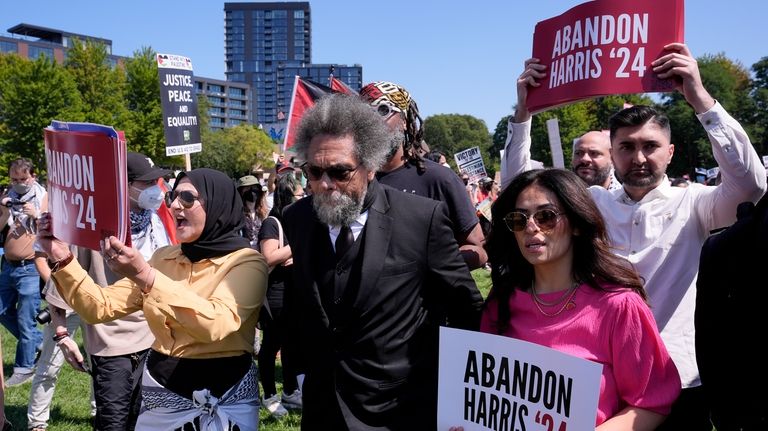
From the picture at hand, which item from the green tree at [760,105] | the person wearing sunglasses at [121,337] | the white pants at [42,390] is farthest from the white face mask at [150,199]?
the green tree at [760,105]

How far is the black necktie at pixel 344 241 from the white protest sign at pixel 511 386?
56 centimetres

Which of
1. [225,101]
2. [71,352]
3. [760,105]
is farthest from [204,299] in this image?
[225,101]

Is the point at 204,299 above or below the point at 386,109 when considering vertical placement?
below

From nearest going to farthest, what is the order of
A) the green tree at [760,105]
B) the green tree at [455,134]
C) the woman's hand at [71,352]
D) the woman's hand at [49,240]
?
the woman's hand at [49,240]
the woman's hand at [71,352]
the green tree at [760,105]
the green tree at [455,134]

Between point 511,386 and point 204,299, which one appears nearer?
point 511,386

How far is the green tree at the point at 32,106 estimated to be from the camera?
41.4 meters

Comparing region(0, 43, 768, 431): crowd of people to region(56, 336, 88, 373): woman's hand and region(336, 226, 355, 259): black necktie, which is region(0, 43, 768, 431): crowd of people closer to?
region(336, 226, 355, 259): black necktie

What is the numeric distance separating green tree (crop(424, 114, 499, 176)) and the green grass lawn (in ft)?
315

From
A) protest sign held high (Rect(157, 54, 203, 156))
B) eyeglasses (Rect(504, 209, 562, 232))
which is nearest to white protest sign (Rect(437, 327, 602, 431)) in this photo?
eyeglasses (Rect(504, 209, 562, 232))

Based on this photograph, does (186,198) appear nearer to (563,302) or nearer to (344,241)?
(344,241)

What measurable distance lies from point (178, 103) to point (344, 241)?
20.0 feet

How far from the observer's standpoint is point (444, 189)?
3453 mm

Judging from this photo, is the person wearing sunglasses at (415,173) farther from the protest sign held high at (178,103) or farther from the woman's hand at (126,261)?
the protest sign held high at (178,103)

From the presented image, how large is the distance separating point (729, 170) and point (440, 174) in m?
1.41
